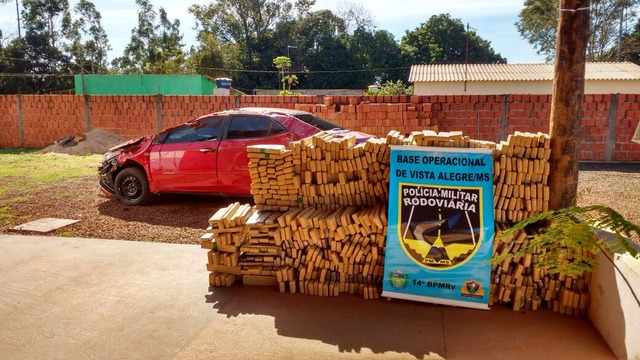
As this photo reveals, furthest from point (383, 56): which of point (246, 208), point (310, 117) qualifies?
point (246, 208)

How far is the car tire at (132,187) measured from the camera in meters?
8.52

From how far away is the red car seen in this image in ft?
25.5

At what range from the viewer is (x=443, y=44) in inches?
2400

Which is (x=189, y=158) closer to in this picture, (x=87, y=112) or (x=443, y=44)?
(x=87, y=112)

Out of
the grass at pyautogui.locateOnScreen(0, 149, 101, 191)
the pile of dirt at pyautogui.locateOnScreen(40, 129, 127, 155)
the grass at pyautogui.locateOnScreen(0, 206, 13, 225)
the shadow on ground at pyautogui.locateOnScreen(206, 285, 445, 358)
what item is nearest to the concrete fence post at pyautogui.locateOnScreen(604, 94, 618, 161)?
the shadow on ground at pyautogui.locateOnScreen(206, 285, 445, 358)

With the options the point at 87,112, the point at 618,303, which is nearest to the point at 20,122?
the point at 87,112

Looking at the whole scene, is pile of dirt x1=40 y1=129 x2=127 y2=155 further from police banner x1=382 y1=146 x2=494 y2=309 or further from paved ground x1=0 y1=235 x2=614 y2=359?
police banner x1=382 y1=146 x2=494 y2=309

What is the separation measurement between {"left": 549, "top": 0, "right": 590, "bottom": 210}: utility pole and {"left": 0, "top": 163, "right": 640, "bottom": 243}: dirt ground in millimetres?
2020

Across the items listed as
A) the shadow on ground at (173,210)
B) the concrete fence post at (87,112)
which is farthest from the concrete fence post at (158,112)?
the shadow on ground at (173,210)

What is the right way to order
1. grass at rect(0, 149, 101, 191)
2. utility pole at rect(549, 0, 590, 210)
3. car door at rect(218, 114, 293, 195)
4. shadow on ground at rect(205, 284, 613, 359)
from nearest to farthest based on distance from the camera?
shadow on ground at rect(205, 284, 613, 359), utility pole at rect(549, 0, 590, 210), car door at rect(218, 114, 293, 195), grass at rect(0, 149, 101, 191)

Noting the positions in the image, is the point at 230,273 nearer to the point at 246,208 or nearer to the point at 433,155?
the point at 246,208

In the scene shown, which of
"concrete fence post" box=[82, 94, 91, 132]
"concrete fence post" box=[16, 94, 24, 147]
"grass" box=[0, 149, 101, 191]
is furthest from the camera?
"concrete fence post" box=[16, 94, 24, 147]

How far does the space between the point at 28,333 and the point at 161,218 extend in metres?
3.76

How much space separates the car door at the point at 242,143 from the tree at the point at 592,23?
129 ft
